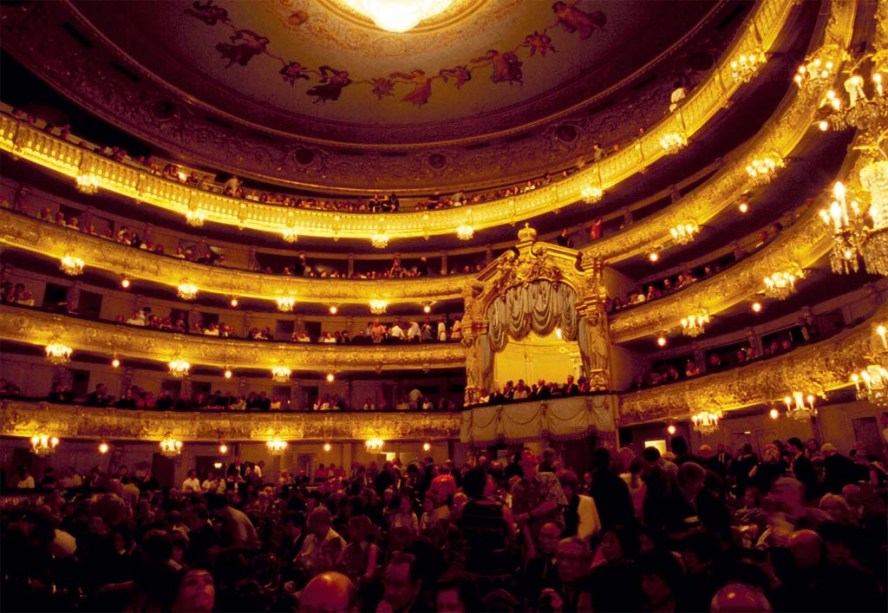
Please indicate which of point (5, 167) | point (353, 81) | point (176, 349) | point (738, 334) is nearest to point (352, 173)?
point (353, 81)

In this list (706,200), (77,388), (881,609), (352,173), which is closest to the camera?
(881,609)

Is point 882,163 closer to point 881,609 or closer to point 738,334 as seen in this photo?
point 881,609

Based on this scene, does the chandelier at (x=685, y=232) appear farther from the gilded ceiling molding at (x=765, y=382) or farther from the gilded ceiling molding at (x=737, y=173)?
the gilded ceiling molding at (x=765, y=382)

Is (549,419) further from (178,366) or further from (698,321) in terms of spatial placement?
(178,366)

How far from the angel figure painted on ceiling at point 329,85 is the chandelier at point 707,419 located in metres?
20.3

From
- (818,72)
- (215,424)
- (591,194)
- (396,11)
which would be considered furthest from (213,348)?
(818,72)

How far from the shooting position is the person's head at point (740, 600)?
2.82 m

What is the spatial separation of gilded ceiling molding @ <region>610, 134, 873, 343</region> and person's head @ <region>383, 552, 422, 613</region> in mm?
8305

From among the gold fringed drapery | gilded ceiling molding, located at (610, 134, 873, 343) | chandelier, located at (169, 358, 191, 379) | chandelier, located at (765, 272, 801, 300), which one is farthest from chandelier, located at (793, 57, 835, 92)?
chandelier, located at (169, 358, 191, 379)

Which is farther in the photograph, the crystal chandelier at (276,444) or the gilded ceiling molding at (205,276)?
the crystal chandelier at (276,444)

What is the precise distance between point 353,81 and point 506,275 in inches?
463

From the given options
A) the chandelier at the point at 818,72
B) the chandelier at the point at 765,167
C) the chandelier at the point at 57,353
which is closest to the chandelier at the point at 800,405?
the chandelier at the point at 765,167

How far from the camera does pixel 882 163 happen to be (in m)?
7.38

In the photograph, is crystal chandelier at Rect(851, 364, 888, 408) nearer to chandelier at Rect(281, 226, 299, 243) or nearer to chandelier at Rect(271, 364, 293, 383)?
chandelier at Rect(271, 364, 293, 383)
